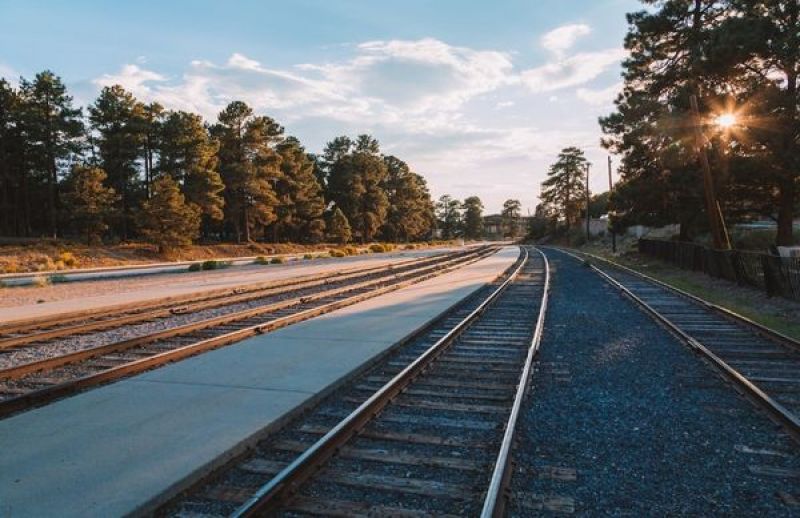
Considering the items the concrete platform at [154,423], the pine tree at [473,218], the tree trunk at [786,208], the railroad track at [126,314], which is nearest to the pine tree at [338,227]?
the railroad track at [126,314]

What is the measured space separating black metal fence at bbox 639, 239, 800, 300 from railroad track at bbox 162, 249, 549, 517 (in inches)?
443

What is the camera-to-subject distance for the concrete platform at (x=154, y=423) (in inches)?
162

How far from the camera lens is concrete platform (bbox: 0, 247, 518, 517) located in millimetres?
4121

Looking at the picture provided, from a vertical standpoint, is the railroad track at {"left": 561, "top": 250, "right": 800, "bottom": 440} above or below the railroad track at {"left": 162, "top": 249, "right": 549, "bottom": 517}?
below

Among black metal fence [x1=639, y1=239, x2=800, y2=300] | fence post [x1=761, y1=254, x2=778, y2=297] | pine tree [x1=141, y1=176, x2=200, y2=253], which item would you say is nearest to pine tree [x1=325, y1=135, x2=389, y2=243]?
pine tree [x1=141, y1=176, x2=200, y2=253]

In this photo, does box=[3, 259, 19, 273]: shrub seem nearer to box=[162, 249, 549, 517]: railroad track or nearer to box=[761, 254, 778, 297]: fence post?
box=[162, 249, 549, 517]: railroad track

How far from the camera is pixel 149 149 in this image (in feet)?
188

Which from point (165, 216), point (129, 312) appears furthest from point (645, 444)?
point (165, 216)

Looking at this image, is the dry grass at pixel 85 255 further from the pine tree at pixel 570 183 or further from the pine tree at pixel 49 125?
the pine tree at pixel 570 183

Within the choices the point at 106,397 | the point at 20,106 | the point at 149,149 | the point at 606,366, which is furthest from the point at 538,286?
the point at 20,106

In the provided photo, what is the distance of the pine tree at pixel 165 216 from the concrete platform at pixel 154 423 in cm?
3832

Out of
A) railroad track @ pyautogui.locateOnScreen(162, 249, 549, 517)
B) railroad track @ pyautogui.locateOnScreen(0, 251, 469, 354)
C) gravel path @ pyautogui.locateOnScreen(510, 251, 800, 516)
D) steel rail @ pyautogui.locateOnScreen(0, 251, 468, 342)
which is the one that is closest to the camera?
railroad track @ pyautogui.locateOnScreen(162, 249, 549, 517)

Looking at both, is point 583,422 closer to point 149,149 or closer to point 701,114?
point 701,114

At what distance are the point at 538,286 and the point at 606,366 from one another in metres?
12.2
